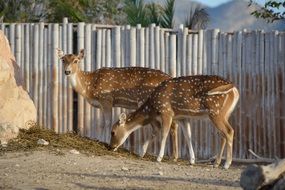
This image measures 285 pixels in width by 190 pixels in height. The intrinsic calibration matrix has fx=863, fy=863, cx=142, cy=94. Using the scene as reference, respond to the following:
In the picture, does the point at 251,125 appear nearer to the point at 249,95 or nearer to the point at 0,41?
the point at 249,95

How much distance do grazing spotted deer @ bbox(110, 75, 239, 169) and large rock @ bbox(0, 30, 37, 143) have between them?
1.59m

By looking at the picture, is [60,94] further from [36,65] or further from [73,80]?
[73,80]

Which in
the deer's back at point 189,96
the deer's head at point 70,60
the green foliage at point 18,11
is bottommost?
the deer's back at point 189,96

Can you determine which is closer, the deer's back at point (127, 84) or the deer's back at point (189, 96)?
the deer's back at point (189, 96)

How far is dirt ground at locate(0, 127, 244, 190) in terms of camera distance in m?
10.4

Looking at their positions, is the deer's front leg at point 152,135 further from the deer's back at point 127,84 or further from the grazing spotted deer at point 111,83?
the deer's back at point 127,84

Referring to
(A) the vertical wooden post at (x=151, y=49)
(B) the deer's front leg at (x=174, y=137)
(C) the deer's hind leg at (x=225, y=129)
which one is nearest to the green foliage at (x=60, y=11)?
(A) the vertical wooden post at (x=151, y=49)

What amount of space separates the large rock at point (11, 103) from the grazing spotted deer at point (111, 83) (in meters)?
0.93

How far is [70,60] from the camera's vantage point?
1496 centimetres

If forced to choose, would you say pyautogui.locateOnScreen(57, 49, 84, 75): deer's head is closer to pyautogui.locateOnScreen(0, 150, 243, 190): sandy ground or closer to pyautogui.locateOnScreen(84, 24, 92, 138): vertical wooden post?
pyautogui.locateOnScreen(84, 24, 92, 138): vertical wooden post

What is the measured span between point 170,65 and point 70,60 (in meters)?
2.07

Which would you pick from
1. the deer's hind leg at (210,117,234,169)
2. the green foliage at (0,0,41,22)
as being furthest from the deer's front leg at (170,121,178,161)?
the green foliage at (0,0,41,22)

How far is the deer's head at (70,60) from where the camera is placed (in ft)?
49.0

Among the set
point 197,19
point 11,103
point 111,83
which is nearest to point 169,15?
point 197,19
